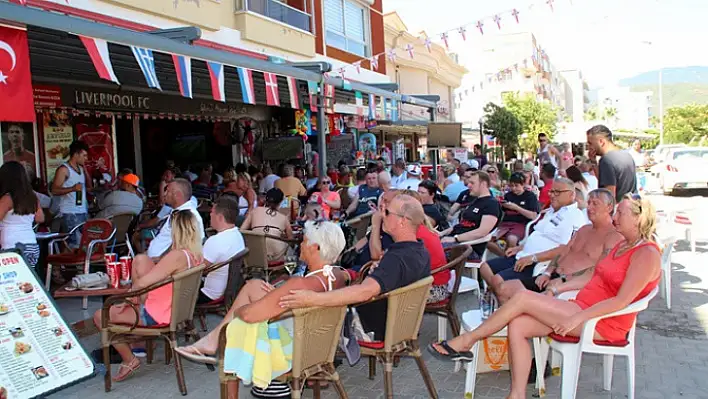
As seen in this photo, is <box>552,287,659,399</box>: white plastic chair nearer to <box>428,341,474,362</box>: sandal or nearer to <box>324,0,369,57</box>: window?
<box>428,341,474,362</box>: sandal

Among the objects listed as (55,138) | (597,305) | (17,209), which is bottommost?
(597,305)

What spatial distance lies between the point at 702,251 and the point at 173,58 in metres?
7.97

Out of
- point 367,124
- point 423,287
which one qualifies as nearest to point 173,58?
point 423,287

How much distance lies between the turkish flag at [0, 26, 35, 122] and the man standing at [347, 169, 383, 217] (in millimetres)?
4700

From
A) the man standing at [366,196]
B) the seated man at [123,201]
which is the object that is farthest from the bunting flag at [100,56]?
the man standing at [366,196]

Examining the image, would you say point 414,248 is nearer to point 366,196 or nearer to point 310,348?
point 310,348

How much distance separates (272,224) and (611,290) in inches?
145

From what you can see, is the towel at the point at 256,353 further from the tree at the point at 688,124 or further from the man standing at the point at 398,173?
the tree at the point at 688,124

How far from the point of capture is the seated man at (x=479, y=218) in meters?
6.16

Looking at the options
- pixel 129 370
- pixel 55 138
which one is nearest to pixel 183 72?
pixel 129 370

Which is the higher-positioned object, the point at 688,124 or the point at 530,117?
the point at 530,117

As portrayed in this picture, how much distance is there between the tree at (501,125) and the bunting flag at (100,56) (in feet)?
75.4

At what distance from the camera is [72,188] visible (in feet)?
24.2

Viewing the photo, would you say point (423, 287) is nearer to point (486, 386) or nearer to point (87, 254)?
point (486, 386)
